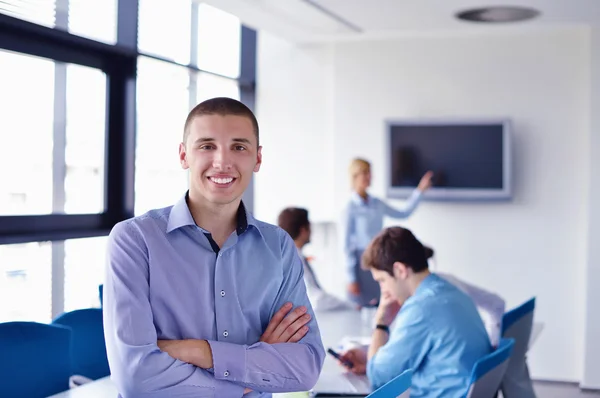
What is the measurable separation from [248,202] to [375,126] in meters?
1.50

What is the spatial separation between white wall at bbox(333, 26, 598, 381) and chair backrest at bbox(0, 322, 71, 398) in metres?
4.10

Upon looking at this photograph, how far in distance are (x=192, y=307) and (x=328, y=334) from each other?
2.08 m

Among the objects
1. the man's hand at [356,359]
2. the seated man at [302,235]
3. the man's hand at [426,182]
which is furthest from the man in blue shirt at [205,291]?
the man's hand at [426,182]

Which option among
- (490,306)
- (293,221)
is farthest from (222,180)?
(293,221)

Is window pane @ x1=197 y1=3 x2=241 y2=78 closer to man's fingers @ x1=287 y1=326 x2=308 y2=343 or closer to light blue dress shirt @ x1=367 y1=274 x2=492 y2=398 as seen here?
light blue dress shirt @ x1=367 y1=274 x2=492 y2=398

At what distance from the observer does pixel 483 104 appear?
6.42m

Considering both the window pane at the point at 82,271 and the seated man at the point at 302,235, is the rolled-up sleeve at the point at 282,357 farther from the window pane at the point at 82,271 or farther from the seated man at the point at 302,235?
the window pane at the point at 82,271

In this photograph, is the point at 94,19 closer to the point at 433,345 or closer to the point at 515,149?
the point at 433,345

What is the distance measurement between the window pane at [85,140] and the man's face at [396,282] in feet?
8.56

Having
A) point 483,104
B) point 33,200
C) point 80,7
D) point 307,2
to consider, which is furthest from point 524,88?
point 33,200

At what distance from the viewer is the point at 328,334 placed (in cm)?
383

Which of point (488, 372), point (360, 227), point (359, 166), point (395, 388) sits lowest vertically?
point (488, 372)

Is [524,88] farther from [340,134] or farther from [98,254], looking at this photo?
[98,254]

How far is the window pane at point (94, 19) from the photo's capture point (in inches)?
184
